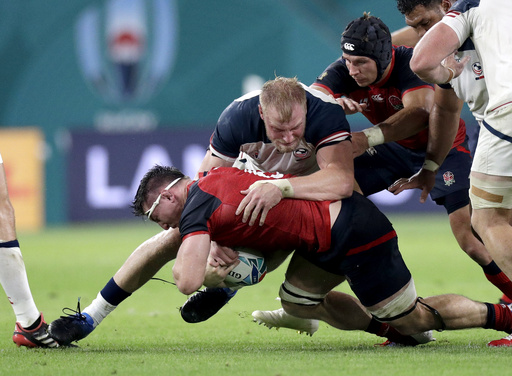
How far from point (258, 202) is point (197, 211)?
1.14 ft

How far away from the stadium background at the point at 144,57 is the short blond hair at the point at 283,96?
1247 cm

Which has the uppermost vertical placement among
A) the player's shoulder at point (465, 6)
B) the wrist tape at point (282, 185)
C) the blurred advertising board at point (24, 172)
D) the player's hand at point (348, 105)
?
the player's shoulder at point (465, 6)

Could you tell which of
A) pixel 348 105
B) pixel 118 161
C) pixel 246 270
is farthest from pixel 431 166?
pixel 118 161

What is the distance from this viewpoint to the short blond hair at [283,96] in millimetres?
5398

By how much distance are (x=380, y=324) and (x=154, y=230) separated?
418 inches

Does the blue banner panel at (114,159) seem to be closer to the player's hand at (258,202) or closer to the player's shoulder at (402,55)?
the player's shoulder at (402,55)

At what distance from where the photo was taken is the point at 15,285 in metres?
5.75

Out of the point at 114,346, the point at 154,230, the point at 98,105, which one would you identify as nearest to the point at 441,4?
the point at 114,346

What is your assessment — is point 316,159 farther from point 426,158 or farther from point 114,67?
point 114,67

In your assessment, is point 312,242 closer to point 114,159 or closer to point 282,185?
point 282,185

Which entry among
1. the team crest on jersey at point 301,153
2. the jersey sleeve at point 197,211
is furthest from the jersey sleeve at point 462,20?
the jersey sleeve at point 197,211

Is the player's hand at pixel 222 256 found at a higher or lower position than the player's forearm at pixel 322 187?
lower

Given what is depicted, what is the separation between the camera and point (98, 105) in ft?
60.8

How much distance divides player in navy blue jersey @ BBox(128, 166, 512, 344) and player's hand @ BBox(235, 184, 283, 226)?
0.14ft
